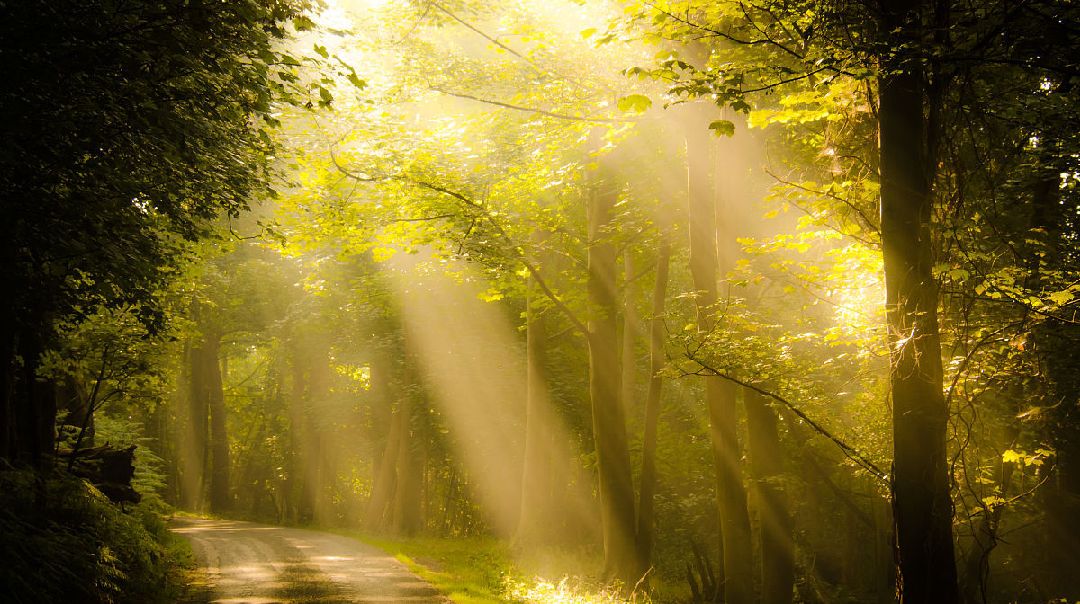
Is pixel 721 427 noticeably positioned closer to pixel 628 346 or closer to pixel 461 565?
pixel 461 565

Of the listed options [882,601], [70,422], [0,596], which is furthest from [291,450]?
[0,596]

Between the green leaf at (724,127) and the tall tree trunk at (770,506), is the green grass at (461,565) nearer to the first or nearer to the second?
the tall tree trunk at (770,506)

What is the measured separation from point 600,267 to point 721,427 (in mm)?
4908

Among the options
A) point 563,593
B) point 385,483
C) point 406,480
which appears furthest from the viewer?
point 385,483

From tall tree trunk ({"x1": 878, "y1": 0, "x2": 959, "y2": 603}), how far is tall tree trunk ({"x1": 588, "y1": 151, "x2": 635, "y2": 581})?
851cm

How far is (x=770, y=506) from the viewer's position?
11.8m

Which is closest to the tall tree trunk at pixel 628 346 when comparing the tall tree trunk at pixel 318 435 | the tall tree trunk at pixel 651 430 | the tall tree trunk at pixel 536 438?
the tall tree trunk at pixel 651 430

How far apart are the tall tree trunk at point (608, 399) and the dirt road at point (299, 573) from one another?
3.67 meters

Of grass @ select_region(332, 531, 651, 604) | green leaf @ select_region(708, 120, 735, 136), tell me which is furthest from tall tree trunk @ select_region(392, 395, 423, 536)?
green leaf @ select_region(708, 120, 735, 136)

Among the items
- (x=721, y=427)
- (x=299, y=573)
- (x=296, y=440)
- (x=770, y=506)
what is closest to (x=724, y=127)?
(x=721, y=427)

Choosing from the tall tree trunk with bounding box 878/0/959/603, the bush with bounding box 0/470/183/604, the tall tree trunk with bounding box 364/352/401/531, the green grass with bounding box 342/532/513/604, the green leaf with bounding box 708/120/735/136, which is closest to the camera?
the tall tree trunk with bounding box 878/0/959/603

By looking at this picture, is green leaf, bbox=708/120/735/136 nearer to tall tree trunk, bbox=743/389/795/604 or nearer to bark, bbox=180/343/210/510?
tall tree trunk, bbox=743/389/795/604

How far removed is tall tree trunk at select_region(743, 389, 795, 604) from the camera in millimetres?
11461

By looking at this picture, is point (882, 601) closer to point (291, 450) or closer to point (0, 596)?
point (0, 596)
